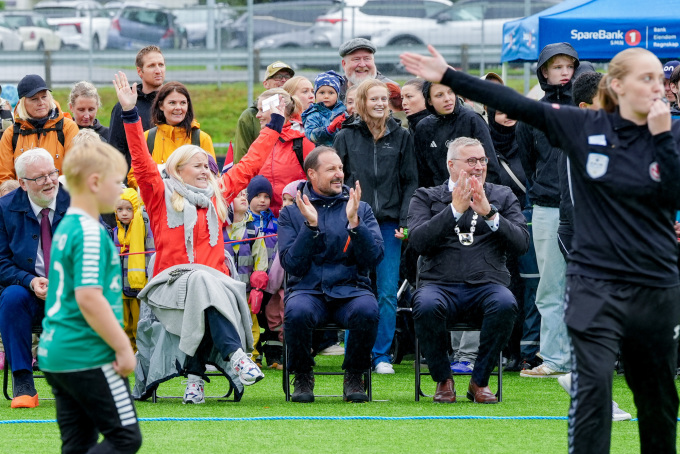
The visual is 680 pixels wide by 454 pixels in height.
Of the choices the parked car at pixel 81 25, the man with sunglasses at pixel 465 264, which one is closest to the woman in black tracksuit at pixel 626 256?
the man with sunglasses at pixel 465 264

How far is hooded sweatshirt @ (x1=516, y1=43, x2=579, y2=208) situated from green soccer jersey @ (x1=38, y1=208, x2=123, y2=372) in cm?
457

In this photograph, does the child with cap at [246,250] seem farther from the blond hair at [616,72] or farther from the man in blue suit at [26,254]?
the blond hair at [616,72]

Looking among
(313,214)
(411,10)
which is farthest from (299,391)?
(411,10)

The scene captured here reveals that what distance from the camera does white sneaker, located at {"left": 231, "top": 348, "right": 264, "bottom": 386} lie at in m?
6.63

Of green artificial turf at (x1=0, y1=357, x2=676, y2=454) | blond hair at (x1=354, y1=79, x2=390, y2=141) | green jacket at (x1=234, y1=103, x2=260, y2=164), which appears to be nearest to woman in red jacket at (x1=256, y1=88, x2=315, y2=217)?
green jacket at (x1=234, y1=103, x2=260, y2=164)

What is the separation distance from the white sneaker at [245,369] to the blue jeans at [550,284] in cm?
245

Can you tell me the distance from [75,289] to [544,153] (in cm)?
482

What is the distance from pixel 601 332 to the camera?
4.18 meters

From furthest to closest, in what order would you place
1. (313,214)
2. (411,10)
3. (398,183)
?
(411,10), (398,183), (313,214)

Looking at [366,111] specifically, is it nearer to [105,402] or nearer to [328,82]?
[328,82]

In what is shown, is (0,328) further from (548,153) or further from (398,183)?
(548,153)

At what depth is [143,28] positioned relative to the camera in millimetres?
19594

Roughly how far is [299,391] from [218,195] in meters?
1.40

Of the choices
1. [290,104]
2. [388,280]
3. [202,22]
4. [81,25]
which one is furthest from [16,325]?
[81,25]
